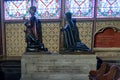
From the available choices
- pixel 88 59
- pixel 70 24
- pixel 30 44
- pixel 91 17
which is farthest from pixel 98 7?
pixel 30 44

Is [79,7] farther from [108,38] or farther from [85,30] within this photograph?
[108,38]

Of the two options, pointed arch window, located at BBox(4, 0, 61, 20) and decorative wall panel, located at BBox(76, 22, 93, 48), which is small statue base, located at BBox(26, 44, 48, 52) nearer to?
pointed arch window, located at BBox(4, 0, 61, 20)

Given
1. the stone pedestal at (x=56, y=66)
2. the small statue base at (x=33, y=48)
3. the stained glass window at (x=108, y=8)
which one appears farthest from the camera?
the stained glass window at (x=108, y=8)

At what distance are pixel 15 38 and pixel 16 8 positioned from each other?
2.30ft

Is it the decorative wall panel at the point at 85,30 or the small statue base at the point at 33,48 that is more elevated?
the decorative wall panel at the point at 85,30

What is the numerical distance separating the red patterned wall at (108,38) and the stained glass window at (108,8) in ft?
1.15

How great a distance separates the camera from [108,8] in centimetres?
429

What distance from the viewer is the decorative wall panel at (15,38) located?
4.30 meters

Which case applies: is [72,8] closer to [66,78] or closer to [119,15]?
[119,15]

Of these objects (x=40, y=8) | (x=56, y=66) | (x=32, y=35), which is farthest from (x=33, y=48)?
(x=40, y=8)

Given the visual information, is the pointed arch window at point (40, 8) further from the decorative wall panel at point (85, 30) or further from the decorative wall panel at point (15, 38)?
the decorative wall panel at point (85, 30)

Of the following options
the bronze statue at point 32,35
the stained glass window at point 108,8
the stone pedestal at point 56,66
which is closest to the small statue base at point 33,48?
the bronze statue at point 32,35

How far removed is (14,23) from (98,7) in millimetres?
1996

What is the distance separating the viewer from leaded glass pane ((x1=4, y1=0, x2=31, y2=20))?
Result: 14.0ft
